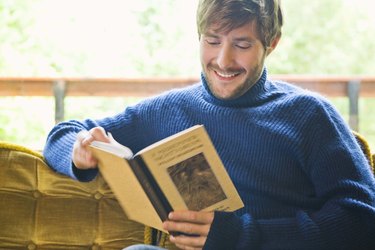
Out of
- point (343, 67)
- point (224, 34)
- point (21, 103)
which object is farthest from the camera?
point (343, 67)

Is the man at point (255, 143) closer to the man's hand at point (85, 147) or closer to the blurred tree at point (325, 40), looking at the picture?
the man's hand at point (85, 147)

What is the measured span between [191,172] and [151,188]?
9cm

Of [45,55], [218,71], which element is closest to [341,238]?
[218,71]

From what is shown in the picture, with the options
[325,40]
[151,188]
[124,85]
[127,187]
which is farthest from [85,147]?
[325,40]

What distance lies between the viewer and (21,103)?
3.03 metres

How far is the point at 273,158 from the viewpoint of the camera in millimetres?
1438

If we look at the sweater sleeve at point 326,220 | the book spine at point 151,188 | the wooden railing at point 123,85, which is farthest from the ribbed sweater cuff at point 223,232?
the wooden railing at point 123,85

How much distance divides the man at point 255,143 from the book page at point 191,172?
1.1 inches

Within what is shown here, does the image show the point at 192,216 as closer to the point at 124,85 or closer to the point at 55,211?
the point at 55,211

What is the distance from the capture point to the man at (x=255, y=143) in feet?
4.28

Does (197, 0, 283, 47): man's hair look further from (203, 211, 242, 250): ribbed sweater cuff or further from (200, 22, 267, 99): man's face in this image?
(203, 211, 242, 250): ribbed sweater cuff

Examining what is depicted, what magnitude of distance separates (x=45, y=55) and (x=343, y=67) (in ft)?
5.38

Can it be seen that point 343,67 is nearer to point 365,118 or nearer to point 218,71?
point 365,118

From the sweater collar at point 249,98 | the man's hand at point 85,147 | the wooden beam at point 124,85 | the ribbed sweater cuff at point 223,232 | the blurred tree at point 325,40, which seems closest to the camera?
the ribbed sweater cuff at point 223,232
